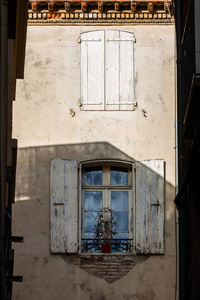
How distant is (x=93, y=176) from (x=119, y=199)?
666 millimetres

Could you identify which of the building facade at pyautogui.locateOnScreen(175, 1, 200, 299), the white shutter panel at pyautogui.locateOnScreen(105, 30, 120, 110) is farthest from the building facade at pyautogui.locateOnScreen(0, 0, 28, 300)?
the white shutter panel at pyautogui.locateOnScreen(105, 30, 120, 110)

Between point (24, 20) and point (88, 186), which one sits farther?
point (88, 186)

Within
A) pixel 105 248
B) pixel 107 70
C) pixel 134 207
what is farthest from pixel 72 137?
pixel 105 248

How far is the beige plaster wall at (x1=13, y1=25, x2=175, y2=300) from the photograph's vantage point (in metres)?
15.4

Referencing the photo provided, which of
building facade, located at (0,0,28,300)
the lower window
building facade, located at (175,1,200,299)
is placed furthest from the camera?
the lower window

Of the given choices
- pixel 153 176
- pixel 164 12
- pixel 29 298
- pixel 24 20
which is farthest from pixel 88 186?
pixel 24 20

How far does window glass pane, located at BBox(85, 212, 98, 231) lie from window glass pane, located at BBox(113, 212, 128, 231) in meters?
0.39

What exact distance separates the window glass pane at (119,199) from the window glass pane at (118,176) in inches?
8.0

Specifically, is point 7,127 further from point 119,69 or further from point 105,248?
point 119,69

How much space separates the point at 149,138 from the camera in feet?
52.5

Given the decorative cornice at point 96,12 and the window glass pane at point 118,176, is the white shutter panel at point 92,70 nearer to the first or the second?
the decorative cornice at point 96,12

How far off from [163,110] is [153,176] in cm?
135

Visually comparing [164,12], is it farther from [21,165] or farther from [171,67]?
[21,165]

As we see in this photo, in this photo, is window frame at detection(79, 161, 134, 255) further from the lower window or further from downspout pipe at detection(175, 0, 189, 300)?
downspout pipe at detection(175, 0, 189, 300)
